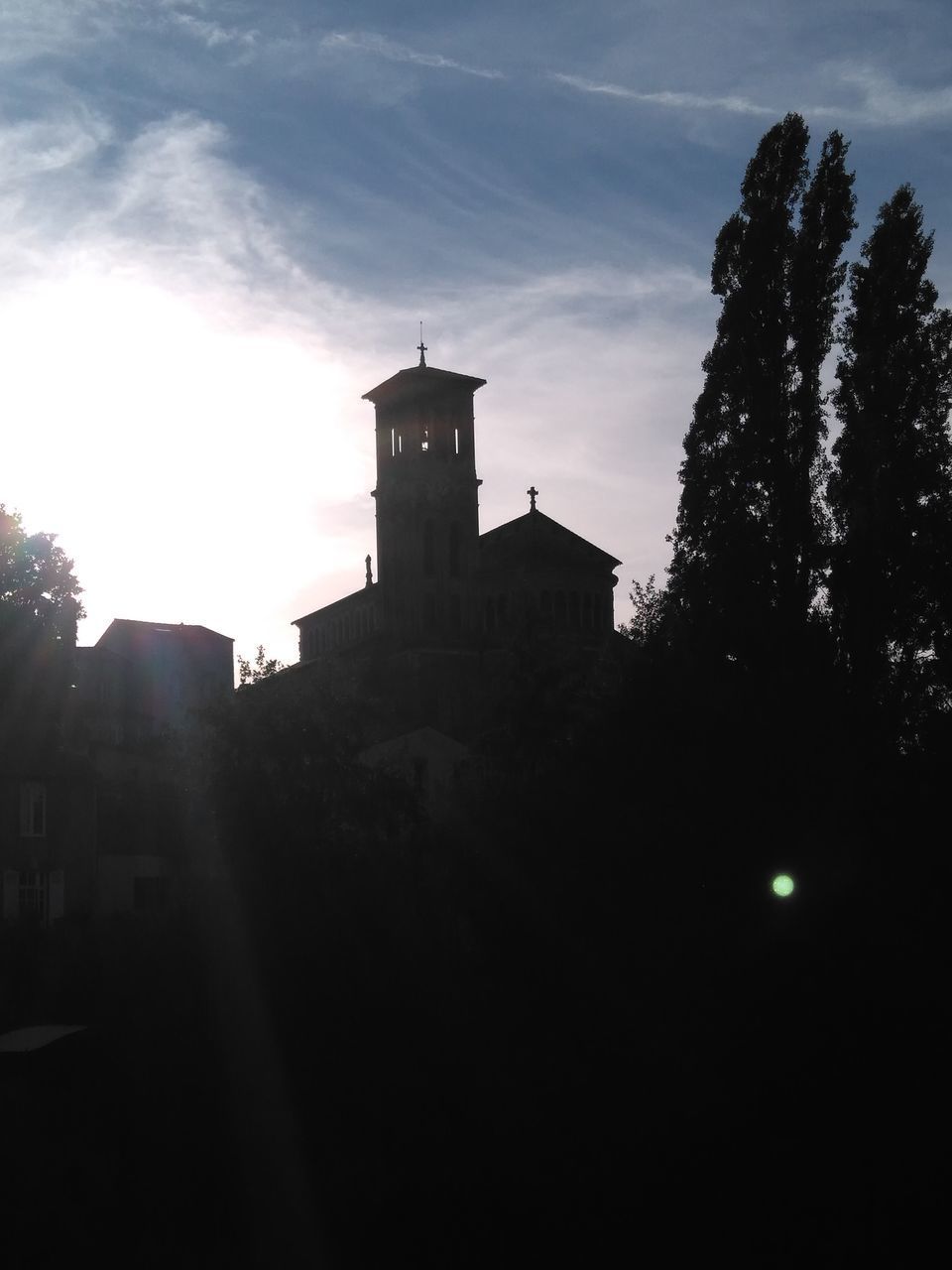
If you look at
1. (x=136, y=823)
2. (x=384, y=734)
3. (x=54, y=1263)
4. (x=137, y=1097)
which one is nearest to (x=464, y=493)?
(x=384, y=734)

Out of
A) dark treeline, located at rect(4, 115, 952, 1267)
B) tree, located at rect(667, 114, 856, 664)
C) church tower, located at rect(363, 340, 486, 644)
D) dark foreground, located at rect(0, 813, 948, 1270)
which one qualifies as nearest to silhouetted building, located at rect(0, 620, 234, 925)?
dark treeline, located at rect(4, 115, 952, 1267)

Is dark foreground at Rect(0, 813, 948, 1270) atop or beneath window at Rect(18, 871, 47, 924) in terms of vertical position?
beneath

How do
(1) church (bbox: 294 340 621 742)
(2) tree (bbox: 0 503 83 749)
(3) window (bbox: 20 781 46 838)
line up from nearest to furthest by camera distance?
(2) tree (bbox: 0 503 83 749), (3) window (bbox: 20 781 46 838), (1) church (bbox: 294 340 621 742)

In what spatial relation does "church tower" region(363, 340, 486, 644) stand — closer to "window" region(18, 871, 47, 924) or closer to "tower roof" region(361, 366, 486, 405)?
"tower roof" region(361, 366, 486, 405)

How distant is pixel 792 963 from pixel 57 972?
14.8m

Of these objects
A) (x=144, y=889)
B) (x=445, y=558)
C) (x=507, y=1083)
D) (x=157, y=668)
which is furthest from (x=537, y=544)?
(x=507, y=1083)

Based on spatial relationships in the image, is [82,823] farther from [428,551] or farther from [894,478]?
[428,551]

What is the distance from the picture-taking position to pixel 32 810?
4897cm

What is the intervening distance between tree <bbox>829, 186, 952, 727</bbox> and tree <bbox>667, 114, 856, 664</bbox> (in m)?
0.66

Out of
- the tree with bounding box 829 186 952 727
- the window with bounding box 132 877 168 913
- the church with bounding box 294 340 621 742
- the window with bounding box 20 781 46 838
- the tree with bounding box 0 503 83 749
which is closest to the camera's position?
the tree with bounding box 829 186 952 727

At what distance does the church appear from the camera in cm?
8269

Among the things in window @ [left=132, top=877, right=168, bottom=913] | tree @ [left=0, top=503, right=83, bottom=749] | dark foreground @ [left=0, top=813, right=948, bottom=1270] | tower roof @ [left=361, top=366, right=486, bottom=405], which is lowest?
dark foreground @ [left=0, top=813, right=948, bottom=1270]

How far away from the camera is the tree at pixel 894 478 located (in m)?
31.6

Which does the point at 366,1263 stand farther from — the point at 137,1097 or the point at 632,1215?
the point at 137,1097
